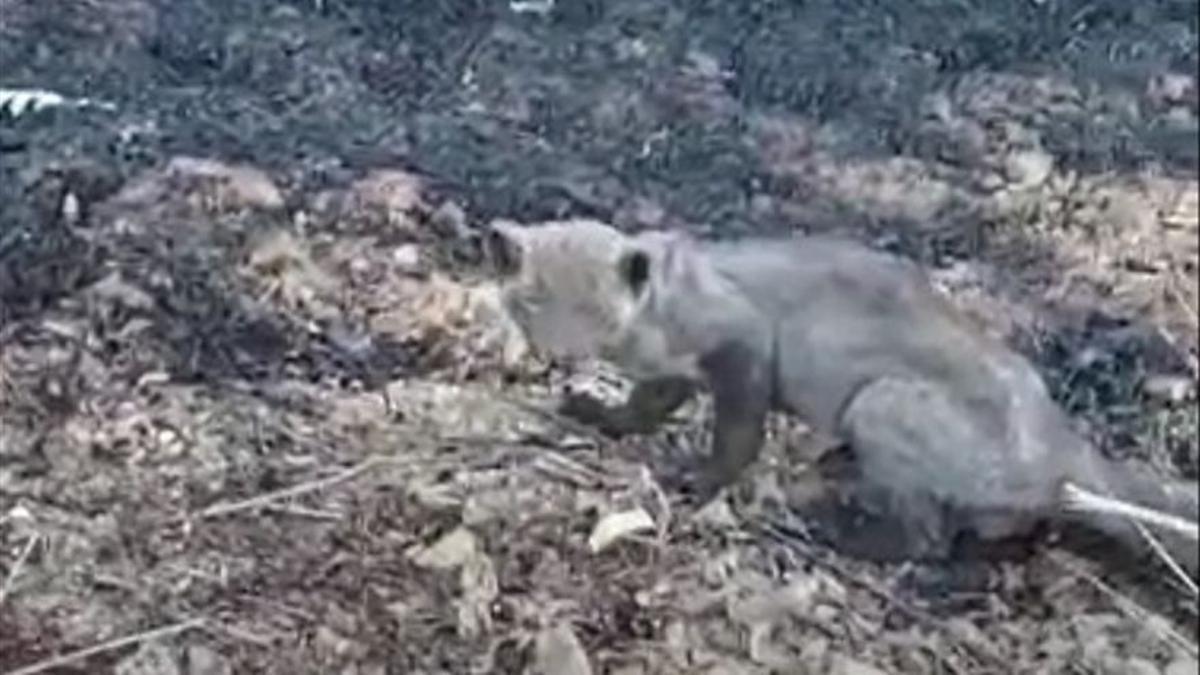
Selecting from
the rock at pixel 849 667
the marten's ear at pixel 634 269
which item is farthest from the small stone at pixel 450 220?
A: the rock at pixel 849 667

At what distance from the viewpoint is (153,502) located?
2.18 meters

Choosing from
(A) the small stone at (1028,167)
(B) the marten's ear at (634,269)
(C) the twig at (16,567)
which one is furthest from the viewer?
(C) the twig at (16,567)

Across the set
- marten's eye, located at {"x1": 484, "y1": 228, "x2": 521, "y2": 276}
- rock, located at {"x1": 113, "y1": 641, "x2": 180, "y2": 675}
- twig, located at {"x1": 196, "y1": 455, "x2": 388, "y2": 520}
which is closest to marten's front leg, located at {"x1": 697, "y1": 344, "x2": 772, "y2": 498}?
marten's eye, located at {"x1": 484, "y1": 228, "x2": 521, "y2": 276}

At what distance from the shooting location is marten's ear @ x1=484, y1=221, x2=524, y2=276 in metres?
1.68

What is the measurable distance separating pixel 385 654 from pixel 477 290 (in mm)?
357

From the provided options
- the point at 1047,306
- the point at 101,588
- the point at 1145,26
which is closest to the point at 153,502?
the point at 101,588

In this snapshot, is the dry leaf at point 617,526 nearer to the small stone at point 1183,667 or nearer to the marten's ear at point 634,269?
the marten's ear at point 634,269

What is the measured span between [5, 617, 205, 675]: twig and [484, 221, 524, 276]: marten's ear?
0.48 meters

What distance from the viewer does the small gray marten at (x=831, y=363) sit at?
1.43 metres

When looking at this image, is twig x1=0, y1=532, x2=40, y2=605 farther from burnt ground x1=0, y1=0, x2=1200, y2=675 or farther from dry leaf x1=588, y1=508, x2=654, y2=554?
dry leaf x1=588, y1=508, x2=654, y2=554

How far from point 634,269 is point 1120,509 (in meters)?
0.35

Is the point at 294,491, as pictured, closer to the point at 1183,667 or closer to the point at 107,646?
the point at 107,646

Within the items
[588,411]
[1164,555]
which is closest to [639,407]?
[588,411]

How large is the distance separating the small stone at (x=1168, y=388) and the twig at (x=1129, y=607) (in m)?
0.10
